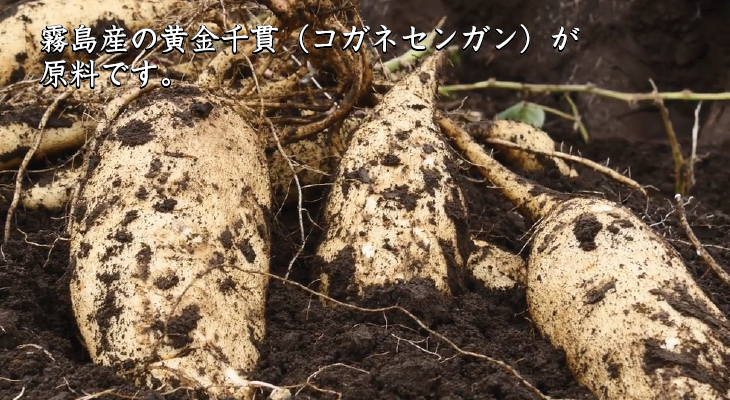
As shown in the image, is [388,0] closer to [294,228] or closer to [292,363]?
[294,228]

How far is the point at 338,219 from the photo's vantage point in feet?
6.85

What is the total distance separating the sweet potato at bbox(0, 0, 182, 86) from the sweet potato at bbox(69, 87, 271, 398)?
2.72 feet

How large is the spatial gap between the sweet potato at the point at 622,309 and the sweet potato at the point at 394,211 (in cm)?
22

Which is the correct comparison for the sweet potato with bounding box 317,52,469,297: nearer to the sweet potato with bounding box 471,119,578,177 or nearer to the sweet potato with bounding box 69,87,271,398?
the sweet potato with bounding box 69,87,271,398

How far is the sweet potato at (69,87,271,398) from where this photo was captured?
174 centimetres

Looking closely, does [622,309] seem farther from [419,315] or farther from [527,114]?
[527,114]

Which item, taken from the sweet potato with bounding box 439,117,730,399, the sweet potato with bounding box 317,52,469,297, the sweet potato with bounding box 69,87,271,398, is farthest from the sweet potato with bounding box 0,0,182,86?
the sweet potato with bounding box 439,117,730,399

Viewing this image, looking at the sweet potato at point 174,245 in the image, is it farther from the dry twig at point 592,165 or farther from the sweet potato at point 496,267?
the dry twig at point 592,165

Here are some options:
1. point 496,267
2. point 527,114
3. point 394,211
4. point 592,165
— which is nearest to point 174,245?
point 394,211

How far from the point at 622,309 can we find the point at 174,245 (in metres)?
0.93

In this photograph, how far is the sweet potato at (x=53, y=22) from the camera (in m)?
2.79

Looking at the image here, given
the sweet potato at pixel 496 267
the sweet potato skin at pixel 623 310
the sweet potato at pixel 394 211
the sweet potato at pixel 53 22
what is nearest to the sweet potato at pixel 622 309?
the sweet potato skin at pixel 623 310

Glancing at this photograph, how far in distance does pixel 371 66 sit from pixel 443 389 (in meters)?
1.07

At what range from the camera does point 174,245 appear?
185 cm
